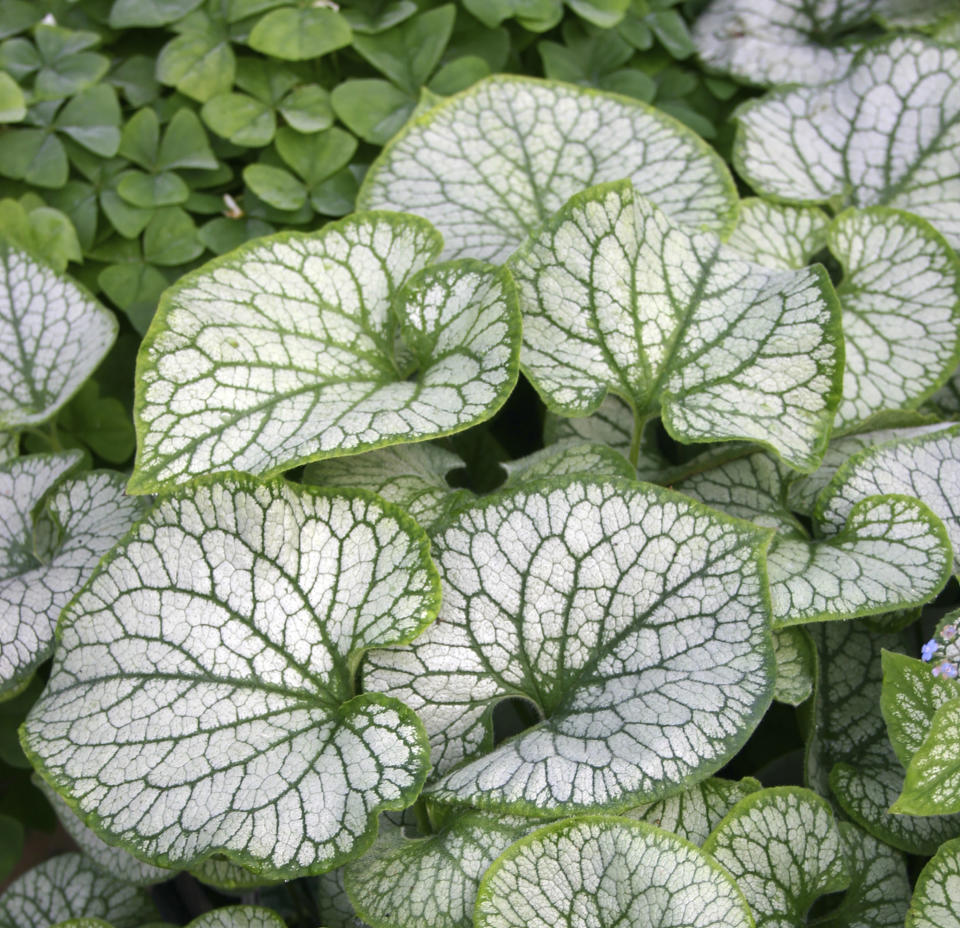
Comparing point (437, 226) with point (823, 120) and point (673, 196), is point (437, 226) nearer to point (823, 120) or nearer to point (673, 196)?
point (673, 196)

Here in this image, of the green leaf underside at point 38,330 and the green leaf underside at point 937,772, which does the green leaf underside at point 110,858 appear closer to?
the green leaf underside at point 38,330

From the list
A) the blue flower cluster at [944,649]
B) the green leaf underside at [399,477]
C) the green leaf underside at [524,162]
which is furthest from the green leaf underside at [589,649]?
the green leaf underside at [524,162]

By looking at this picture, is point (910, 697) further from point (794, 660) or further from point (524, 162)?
point (524, 162)

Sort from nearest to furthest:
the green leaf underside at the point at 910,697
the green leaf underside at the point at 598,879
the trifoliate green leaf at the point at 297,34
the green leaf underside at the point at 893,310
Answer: the green leaf underside at the point at 598,879 < the green leaf underside at the point at 910,697 < the green leaf underside at the point at 893,310 < the trifoliate green leaf at the point at 297,34

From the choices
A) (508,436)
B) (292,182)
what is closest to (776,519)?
(508,436)

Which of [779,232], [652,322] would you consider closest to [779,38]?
[779,232]

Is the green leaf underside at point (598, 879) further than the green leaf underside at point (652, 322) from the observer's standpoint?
No

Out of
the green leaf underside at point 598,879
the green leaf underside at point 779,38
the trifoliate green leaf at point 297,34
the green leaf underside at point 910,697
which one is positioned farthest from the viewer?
the green leaf underside at point 779,38
